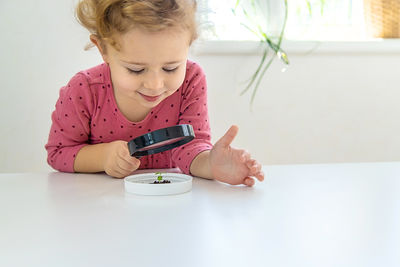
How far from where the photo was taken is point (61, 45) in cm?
149

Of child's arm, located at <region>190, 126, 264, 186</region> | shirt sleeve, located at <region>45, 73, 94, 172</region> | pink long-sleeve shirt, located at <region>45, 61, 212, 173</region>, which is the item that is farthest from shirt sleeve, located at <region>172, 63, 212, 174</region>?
shirt sleeve, located at <region>45, 73, 94, 172</region>

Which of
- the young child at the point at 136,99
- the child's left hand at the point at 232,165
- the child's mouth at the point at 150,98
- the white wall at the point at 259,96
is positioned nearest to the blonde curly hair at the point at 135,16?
the young child at the point at 136,99

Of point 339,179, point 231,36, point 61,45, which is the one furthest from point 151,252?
point 231,36

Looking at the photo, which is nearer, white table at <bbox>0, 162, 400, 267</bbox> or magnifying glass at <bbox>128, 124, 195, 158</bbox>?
white table at <bbox>0, 162, 400, 267</bbox>

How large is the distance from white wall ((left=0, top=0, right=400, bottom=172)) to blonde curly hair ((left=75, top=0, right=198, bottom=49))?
0.62 meters

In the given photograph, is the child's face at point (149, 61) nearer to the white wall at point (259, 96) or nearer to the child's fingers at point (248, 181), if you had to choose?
the child's fingers at point (248, 181)

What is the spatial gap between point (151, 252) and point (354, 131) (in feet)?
4.47

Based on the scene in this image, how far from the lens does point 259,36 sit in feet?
5.33

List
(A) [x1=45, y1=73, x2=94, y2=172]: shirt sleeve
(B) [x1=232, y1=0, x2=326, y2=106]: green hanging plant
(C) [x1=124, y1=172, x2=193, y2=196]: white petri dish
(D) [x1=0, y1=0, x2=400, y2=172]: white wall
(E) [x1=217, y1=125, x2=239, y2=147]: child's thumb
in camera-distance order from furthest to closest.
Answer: (B) [x1=232, y1=0, x2=326, y2=106]: green hanging plant → (D) [x1=0, y1=0, x2=400, y2=172]: white wall → (A) [x1=45, y1=73, x2=94, y2=172]: shirt sleeve → (E) [x1=217, y1=125, x2=239, y2=147]: child's thumb → (C) [x1=124, y1=172, x2=193, y2=196]: white petri dish

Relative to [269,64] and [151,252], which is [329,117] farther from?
[151,252]

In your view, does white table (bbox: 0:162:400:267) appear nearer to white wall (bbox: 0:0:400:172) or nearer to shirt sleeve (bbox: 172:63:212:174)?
shirt sleeve (bbox: 172:63:212:174)

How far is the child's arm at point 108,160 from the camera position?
930 millimetres

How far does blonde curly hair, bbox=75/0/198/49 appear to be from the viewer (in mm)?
824

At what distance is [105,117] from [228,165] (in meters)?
0.34
